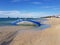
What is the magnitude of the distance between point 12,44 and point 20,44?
0.52 meters

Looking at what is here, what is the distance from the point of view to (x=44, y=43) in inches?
324

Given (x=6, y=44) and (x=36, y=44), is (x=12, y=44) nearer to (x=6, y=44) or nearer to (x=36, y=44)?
(x=6, y=44)

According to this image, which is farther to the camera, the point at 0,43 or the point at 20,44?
the point at 0,43

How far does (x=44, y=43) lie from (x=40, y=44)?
337 millimetres

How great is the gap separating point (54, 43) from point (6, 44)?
306 cm

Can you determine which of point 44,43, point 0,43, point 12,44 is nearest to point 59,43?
point 44,43

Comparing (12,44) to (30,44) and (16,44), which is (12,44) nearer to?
(16,44)

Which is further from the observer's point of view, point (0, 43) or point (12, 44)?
point (0, 43)

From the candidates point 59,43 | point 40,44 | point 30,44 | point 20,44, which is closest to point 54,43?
point 59,43

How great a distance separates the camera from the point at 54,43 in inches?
323

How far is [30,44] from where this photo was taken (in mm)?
8164

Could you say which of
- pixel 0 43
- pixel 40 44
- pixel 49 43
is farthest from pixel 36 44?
pixel 0 43

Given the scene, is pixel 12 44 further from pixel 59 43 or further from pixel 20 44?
pixel 59 43

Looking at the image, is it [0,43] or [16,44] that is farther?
[0,43]
